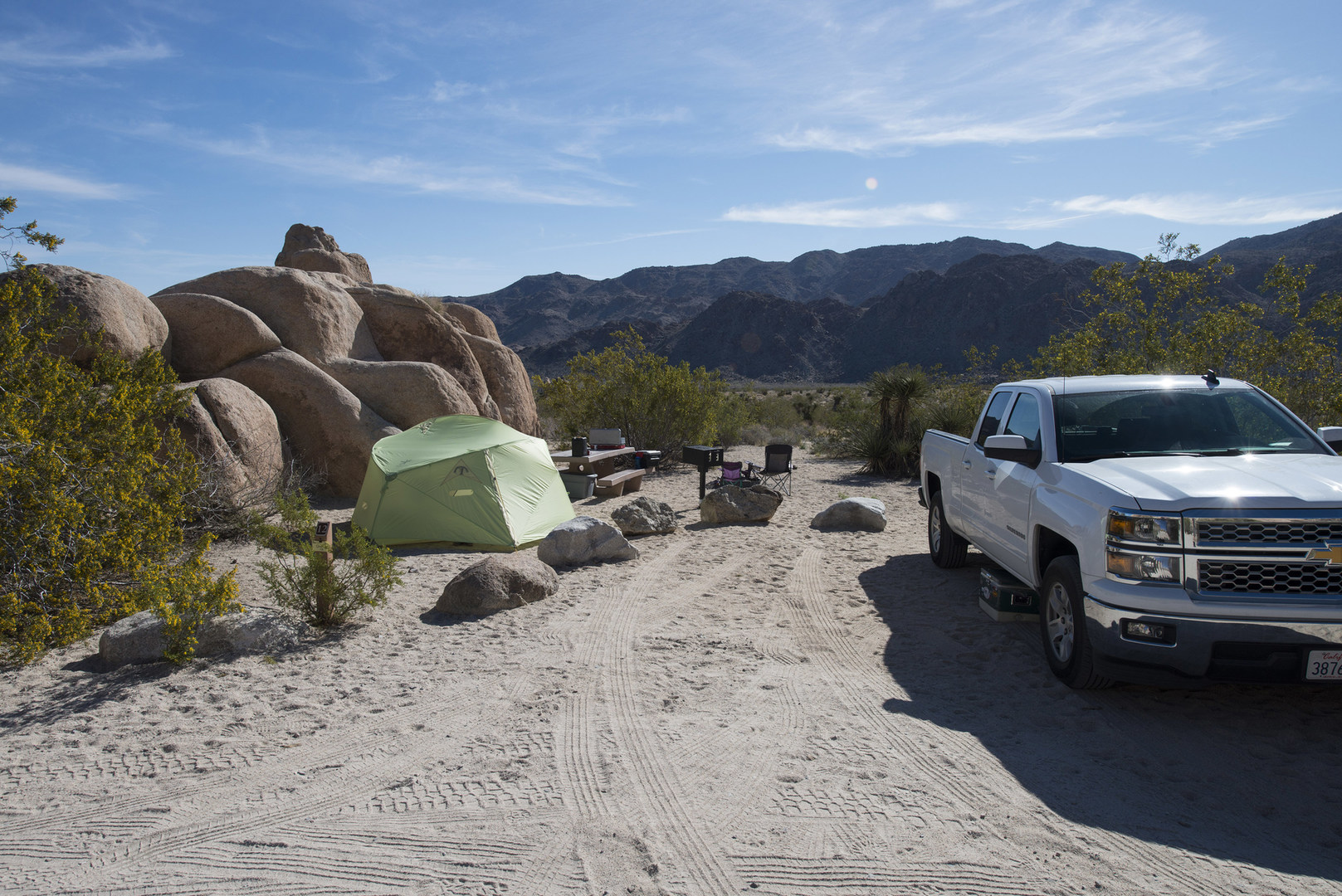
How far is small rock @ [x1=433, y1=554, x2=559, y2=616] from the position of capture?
680 centimetres

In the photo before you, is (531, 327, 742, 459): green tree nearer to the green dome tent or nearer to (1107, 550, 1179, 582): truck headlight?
the green dome tent

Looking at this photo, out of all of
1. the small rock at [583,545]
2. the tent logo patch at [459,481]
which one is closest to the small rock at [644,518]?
the small rock at [583,545]

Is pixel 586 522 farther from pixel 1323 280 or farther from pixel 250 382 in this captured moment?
pixel 1323 280

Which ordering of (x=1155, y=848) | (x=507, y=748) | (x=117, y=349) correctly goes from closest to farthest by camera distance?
(x=1155, y=848) < (x=507, y=748) < (x=117, y=349)

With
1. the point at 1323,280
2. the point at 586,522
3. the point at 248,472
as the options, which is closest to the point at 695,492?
the point at 586,522

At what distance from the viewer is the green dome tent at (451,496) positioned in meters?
9.38

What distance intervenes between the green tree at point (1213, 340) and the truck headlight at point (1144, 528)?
9.51 meters

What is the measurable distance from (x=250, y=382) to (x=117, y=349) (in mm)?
2080

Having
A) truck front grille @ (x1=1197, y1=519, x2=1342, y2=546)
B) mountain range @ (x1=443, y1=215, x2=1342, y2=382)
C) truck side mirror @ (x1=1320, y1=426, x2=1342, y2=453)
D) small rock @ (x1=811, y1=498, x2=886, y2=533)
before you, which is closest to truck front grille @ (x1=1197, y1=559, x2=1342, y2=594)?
truck front grille @ (x1=1197, y1=519, x2=1342, y2=546)

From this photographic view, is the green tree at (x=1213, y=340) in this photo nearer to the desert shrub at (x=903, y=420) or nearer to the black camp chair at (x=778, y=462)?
the desert shrub at (x=903, y=420)

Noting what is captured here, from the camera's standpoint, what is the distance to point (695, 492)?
1401cm

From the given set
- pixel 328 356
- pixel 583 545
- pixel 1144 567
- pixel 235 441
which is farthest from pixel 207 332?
pixel 1144 567

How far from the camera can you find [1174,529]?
4.12 meters

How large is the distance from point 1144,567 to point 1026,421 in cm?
215
